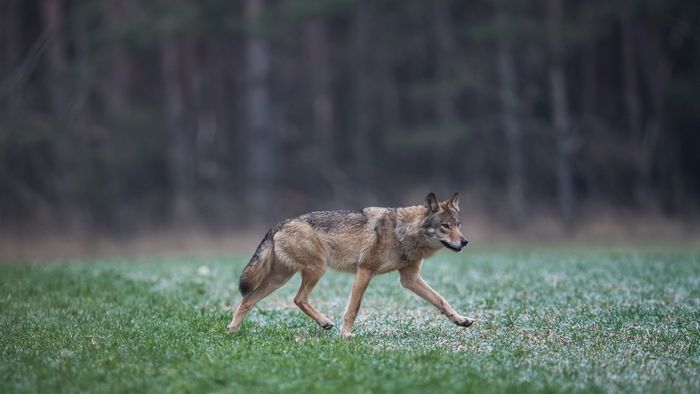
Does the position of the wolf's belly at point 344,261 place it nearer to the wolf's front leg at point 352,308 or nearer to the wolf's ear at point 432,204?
the wolf's front leg at point 352,308

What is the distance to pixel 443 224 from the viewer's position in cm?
952

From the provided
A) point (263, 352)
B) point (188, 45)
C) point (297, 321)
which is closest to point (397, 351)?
point (263, 352)

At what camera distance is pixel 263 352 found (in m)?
8.24

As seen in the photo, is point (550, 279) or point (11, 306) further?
point (550, 279)

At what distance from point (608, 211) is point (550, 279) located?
635 inches

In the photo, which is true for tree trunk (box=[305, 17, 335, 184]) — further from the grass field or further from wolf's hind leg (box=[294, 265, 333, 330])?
wolf's hind leg (box=[294, 265, 333, 330])

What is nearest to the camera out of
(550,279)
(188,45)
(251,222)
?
(550,279)

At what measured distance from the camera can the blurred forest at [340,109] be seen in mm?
31562

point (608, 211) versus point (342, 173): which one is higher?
point (342, 173)

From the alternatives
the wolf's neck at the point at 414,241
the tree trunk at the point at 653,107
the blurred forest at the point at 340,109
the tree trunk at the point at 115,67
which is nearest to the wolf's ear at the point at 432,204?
the wolf's neck at the point at 414,241

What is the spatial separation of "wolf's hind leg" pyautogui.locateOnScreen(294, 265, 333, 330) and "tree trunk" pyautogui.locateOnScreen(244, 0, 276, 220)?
23.2 m

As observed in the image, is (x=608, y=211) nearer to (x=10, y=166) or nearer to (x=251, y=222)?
(x=251, y=222)

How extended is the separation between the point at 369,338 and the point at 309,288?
100cm

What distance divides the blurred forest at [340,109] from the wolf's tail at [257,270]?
20.3 metres
